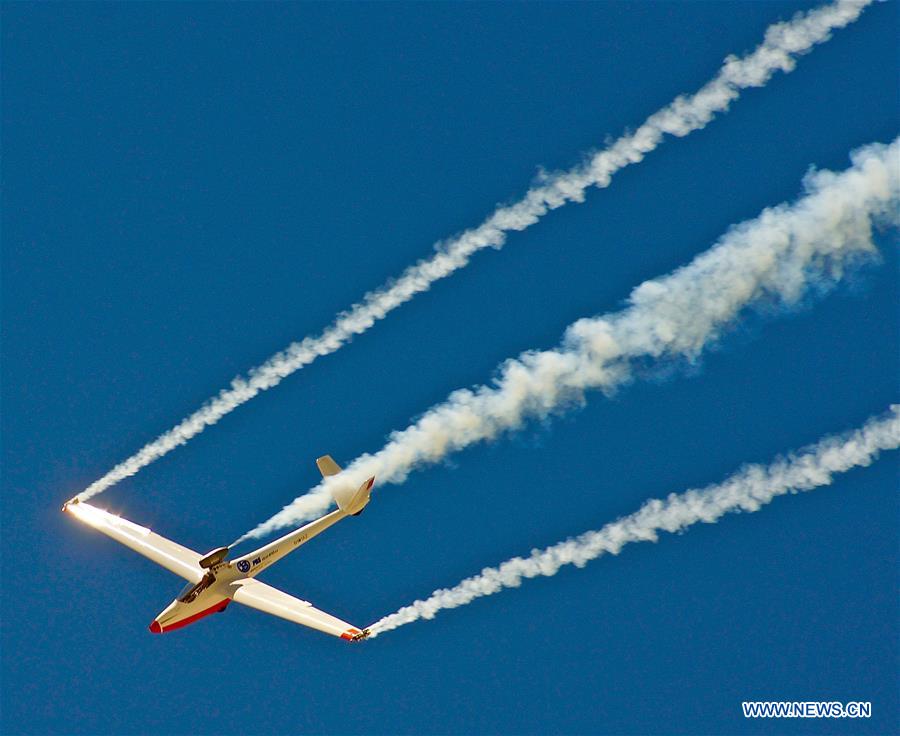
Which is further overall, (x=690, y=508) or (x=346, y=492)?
(x=346, y=492)

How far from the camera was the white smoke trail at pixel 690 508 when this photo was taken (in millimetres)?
40594

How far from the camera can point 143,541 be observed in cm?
5062

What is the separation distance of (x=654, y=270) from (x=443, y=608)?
11.8 m

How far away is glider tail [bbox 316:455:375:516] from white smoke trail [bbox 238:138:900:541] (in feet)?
3.66

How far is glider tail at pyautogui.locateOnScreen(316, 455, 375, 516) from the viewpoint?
156 feet

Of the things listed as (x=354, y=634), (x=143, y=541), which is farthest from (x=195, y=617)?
(x=354, y=634)

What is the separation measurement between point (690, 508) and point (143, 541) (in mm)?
17969

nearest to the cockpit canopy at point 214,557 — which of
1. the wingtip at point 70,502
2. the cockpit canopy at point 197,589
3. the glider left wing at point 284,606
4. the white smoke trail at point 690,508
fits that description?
the cockpit canopy at point 197,589

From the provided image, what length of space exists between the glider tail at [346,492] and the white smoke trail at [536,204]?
2.97 meters

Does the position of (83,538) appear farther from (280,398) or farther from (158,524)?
(280,398)

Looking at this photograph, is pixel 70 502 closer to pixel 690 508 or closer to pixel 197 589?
pixel 197 589

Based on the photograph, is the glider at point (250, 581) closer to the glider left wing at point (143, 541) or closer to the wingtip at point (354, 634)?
the glider left wing at point (143, 541)

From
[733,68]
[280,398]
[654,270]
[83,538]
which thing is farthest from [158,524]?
[733,68]

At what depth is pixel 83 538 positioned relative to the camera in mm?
52406
